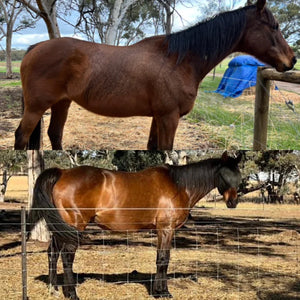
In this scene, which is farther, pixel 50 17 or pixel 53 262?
pixel 50 17

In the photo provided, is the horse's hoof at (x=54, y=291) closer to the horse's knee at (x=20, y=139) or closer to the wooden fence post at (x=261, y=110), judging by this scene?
the horse's knee at (x=20, y=139)

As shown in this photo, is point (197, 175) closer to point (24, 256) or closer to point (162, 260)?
point (162, 260)

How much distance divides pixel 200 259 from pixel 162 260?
1.08 ft

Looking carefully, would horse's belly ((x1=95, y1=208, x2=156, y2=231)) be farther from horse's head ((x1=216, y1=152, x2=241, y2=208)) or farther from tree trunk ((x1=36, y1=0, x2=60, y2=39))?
tree trunk ((x1=36, y1=0, x2=60, y2=39))

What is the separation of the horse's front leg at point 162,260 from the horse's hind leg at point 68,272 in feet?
1.55

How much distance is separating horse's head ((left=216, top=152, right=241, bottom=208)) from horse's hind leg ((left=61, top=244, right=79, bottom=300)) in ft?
3.12

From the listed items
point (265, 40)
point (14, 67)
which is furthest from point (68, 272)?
point (14, 67)

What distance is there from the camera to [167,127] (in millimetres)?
2168

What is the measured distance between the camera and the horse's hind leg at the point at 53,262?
2.29 meters

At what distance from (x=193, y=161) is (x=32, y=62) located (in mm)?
1099

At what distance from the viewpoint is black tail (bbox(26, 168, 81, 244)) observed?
2213 mm

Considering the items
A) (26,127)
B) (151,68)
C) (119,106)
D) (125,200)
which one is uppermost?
(151,68)

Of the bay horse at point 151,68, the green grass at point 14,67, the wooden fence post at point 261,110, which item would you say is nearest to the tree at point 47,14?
the bay horse at point 151,68

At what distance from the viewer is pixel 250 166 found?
2393 millimetres
